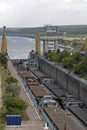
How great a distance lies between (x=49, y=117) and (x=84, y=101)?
17.3ft

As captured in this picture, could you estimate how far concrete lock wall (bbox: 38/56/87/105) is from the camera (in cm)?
2238

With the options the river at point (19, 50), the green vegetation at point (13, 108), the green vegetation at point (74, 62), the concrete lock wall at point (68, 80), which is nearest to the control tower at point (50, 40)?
the green vegetation at point (74, 62)

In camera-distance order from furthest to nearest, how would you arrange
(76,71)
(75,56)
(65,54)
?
1. (65,54)
2. (75,56)
3. (76,71)

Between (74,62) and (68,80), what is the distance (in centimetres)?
356

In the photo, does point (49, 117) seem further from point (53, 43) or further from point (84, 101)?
point (53, 43)

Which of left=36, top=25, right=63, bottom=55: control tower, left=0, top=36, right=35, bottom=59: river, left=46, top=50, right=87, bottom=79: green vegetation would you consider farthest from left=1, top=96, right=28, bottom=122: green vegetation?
left=0, top=36, right=35, bottom=59: river

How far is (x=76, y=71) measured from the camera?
26406 mm

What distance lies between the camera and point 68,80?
88.4 ft

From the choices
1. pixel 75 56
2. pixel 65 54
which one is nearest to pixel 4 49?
pixel 65 54

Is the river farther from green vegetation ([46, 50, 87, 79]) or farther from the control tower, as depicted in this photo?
green vegetation ([46, 50, 87, 79])

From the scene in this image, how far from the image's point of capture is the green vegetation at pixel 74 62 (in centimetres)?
2591

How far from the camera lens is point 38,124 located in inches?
585

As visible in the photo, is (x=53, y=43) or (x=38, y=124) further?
(x=53, y=43)

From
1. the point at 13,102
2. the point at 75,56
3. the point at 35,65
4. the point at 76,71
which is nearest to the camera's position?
the point at 13,102
